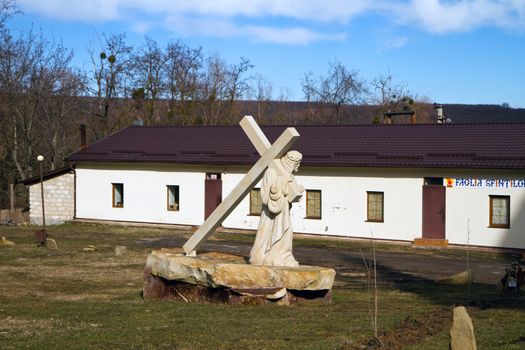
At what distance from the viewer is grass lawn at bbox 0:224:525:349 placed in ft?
34.4

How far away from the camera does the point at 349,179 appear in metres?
30.6

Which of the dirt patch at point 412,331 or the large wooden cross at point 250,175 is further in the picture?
the large wooden cross at point 250,175

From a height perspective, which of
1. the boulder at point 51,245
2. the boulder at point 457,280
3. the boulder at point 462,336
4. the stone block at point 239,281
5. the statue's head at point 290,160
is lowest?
the boulder at point 457,280

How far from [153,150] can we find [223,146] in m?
3.61

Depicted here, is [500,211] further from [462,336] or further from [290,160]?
[462,336]

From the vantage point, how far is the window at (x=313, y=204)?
3146cm

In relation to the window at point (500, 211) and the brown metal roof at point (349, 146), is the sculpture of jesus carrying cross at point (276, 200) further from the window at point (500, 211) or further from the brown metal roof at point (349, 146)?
the window at point (500, 211)

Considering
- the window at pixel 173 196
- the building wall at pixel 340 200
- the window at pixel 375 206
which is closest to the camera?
the building wall at pixel 340 200

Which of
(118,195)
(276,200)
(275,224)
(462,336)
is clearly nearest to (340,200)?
(118,195)

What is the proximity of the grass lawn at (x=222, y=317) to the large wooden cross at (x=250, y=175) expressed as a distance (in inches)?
62.9

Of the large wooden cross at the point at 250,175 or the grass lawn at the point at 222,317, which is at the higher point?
the large wooden cross at the point at 250,175

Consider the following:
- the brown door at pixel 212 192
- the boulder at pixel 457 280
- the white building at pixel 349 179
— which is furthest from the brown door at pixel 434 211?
the boulder at pixel 457 280

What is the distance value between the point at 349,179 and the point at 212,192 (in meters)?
6.46

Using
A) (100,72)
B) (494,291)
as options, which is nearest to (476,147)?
(494,291)
